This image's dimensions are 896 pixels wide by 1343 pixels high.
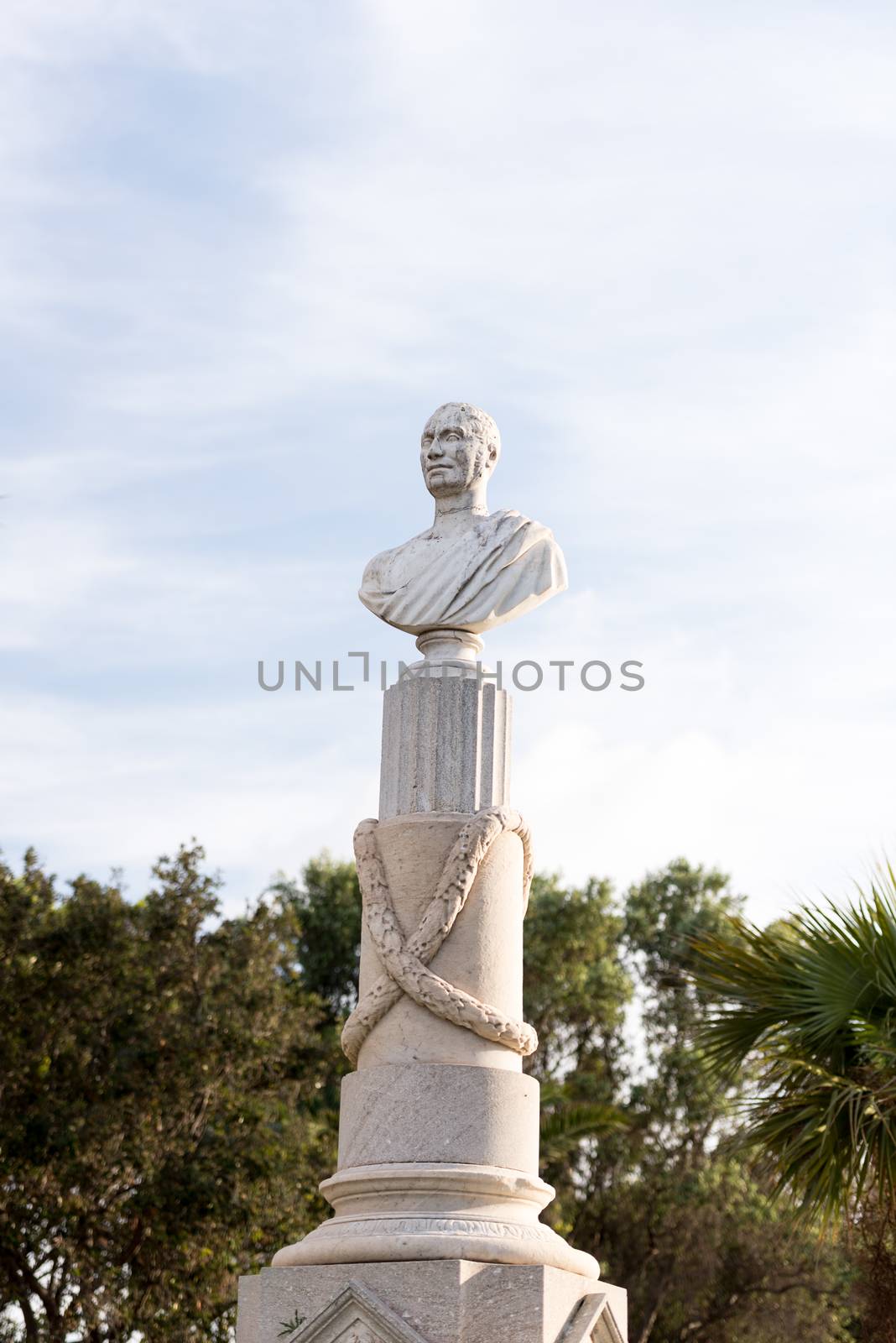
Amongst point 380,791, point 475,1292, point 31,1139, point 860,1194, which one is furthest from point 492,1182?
point 31,1139

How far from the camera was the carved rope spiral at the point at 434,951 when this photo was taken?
25.3 ft

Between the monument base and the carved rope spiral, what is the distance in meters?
1.13

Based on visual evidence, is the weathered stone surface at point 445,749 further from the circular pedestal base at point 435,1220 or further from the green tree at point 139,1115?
the green tree at point 139,1115

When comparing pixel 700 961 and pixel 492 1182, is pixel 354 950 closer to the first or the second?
pixel 700 961

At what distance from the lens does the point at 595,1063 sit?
2862 cm

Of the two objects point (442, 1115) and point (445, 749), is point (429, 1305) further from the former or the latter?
point (445, 749)

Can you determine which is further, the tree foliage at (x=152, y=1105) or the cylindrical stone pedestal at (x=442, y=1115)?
the tree foliage at (x=152, y=1105)

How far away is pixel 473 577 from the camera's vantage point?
8602 millimetres

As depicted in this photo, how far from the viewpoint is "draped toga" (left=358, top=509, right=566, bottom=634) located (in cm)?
859

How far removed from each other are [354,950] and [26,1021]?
1198 cm

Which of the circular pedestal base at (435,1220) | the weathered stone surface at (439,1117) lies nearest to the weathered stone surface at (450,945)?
the weathered stone surface at (439,1117)

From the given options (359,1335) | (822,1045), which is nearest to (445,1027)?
(359,1335)

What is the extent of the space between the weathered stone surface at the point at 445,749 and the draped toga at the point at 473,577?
406mm

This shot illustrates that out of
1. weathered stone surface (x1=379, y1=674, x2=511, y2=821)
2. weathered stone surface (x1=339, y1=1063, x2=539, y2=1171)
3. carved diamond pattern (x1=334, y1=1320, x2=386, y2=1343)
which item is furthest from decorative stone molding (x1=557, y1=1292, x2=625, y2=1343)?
weathered stone surface (x1=379, y1=674, x2=511, y2=821)
